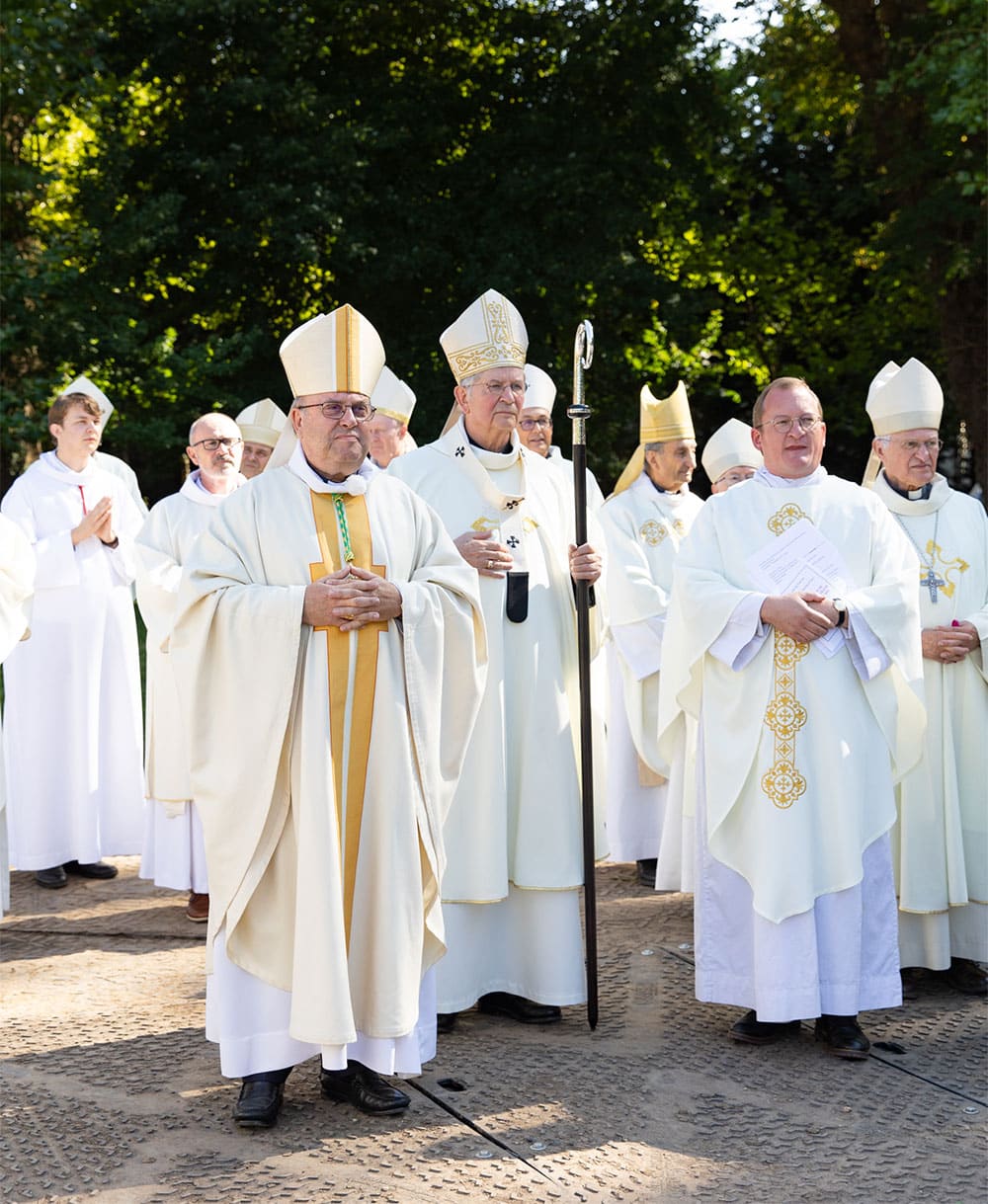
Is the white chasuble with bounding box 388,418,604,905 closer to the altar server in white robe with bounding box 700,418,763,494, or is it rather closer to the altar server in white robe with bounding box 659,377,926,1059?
the altar server in white robe with bounding box 659,377,926,1059

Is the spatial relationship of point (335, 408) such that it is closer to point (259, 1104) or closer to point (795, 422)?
point (795, 422)

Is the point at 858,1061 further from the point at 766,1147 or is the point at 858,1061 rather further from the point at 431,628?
the point at 431,628

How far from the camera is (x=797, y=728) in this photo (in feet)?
18.2

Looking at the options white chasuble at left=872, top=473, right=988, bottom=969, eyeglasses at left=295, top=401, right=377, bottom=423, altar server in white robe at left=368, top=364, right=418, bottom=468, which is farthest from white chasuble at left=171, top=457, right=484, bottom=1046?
altar server in white robe at left=368, top=364, right=418, bottom=468

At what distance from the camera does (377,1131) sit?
466cm

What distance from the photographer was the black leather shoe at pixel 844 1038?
539cm

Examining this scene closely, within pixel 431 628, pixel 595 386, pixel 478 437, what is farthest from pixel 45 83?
pixel 431 628

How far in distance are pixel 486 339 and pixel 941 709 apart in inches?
98.9

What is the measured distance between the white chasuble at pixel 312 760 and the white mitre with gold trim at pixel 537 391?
3.40m

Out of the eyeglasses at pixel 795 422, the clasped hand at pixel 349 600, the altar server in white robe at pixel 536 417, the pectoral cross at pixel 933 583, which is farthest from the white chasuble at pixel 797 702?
the altar server in white robe at pixel 536 417

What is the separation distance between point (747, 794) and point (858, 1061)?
1.03m

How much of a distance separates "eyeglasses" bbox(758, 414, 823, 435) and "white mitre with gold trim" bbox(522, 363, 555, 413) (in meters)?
2.55

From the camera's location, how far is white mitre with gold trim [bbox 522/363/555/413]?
8.22m

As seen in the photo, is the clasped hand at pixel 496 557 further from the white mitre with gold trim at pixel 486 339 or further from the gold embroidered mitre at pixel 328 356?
the gold embroidered mitre at pixel 328 356
